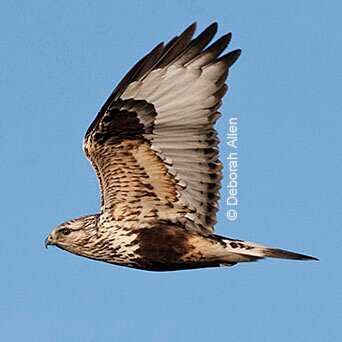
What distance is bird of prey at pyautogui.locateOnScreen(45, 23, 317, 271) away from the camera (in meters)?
18.6

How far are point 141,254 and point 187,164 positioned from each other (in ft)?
4.12

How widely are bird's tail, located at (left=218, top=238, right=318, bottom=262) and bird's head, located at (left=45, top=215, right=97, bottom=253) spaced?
1.77m

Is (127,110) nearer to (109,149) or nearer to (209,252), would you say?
(109,149)

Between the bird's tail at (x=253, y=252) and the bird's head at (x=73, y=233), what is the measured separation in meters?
1.77

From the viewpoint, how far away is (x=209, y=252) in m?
18.9

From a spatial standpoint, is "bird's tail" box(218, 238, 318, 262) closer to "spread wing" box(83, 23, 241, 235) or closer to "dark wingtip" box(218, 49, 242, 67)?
"spread wing" box(83, 23, 241, 235)

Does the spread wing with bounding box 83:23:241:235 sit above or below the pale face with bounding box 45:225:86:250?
above

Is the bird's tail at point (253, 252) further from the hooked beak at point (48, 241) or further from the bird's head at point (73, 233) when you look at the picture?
the hooked beak at point (48, 241)

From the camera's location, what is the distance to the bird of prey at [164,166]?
60.9ft

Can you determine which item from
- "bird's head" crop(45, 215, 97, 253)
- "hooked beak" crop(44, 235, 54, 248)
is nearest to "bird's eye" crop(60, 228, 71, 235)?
"bird's head" crop(45, 215, 97, 253)

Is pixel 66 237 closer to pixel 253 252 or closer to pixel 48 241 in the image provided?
pixel 48 241

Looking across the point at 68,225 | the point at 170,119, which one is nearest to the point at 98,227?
the point at 68,225

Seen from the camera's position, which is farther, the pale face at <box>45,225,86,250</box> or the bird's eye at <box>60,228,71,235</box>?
the bird's eye at <box>60,228,71,235</box>

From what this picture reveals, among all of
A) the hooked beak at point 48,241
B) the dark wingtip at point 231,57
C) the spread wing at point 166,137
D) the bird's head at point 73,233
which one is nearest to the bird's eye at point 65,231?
the bird's head at point 73,233
